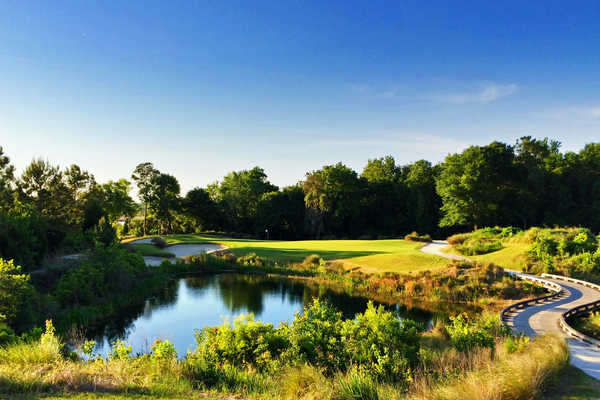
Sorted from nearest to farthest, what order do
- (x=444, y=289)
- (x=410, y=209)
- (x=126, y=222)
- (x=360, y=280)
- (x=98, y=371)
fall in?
(x=98, y=371) < (x=444, y=289) < (x=360, y=280) < (x=410, y=209) < (x=126, y=222)

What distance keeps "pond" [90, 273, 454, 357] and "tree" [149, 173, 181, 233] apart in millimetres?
31135

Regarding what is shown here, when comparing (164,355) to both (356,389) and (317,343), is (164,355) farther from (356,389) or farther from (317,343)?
(356,389)

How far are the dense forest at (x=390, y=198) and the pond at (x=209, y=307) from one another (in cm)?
1909

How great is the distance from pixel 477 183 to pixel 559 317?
33792 mm

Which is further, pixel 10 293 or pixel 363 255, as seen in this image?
pixel 363 255

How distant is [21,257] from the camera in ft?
53.4

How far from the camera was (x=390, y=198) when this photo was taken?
2176 inches

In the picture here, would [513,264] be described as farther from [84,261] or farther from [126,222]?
[126,222]

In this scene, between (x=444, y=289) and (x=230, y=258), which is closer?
(x=444, y=289)

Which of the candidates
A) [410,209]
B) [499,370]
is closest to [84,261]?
[499,370]

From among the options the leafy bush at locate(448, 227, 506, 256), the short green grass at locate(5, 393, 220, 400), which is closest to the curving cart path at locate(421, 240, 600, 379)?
the leafy bush at locate(448, 227, 506, 256)

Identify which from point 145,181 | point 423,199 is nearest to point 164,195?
point 145,181

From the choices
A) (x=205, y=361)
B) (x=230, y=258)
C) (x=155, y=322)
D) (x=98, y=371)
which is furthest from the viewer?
(x=230, y=258)

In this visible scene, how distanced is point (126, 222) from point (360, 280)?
169 ft
